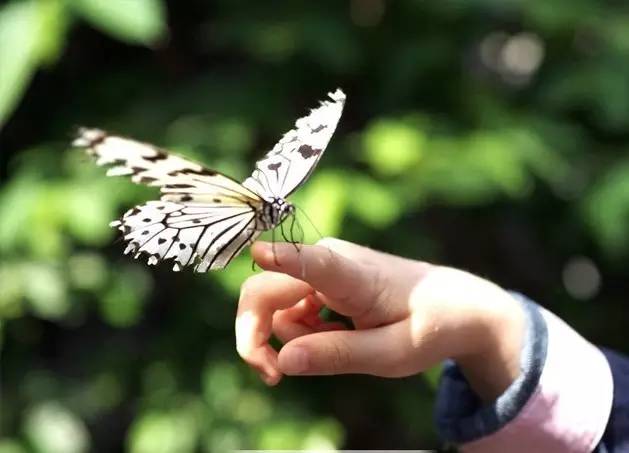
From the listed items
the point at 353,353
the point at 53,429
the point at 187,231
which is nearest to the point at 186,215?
the point at 187,231

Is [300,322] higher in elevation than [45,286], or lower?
higher

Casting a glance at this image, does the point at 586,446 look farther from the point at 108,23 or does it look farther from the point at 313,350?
the point at 108,23

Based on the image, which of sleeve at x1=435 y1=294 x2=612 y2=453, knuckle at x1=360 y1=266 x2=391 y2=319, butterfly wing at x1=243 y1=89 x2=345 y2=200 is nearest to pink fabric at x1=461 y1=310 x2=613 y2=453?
sleeve at x1=435 y1=294 x2=612 y2=453

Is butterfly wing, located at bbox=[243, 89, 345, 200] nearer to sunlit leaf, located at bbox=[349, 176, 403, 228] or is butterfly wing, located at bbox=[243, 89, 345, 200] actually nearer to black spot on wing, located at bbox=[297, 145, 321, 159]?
black spot on wing, located at bbox=[297, 145, 321, 159]

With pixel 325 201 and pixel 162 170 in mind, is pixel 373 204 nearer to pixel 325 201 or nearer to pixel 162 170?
pixel 325 201

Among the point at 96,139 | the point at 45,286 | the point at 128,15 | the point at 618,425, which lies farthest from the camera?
the point at 45,286
